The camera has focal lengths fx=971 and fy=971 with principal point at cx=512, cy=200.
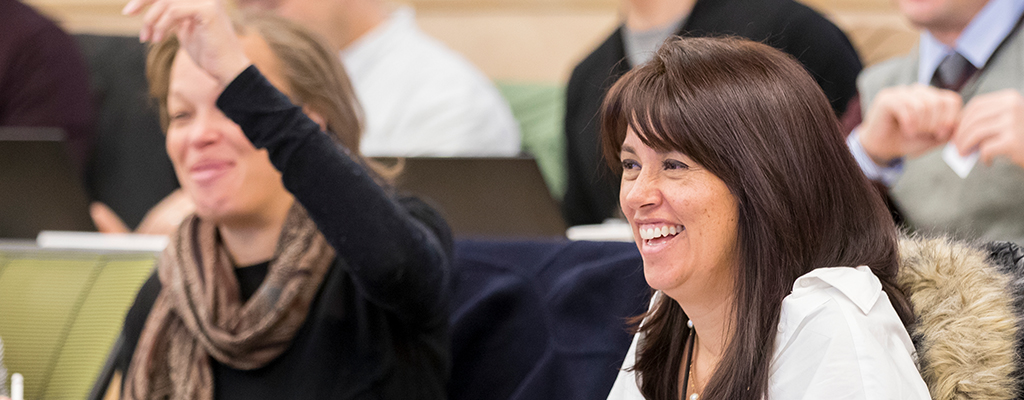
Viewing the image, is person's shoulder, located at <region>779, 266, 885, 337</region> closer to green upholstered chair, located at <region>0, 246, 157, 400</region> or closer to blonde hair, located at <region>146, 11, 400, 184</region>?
blonde hair, located at <region>146, 11, 400, 184</region>

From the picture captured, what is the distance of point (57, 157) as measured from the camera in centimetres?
192

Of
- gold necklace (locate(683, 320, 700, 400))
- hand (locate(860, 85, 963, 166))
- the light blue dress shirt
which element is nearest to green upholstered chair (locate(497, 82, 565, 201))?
the light blue dress shirt

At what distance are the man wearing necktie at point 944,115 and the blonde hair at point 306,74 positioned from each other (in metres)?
0.85

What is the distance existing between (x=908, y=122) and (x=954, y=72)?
53cm

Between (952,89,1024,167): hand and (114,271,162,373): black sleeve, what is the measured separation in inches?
52.3

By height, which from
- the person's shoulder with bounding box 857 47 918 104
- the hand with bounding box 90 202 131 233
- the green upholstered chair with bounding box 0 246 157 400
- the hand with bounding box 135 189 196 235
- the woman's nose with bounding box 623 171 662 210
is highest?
the woman's nose with bounding box 623 171 662 210

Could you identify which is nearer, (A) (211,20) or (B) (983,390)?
(B) (983,390)

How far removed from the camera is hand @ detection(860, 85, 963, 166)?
147 centimetres

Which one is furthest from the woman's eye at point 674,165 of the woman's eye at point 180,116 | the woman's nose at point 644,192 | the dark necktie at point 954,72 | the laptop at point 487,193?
the dark necktie at point 954,72

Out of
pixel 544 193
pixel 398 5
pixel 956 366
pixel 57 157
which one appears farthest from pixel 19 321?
pixel 398 5

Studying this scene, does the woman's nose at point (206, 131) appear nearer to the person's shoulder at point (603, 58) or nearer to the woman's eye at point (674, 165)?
the woman's eye at point (674, 165)

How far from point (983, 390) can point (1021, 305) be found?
0.11 meters

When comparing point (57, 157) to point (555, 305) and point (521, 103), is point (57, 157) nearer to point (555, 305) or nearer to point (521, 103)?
point (555, 305)

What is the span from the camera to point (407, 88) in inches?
126
